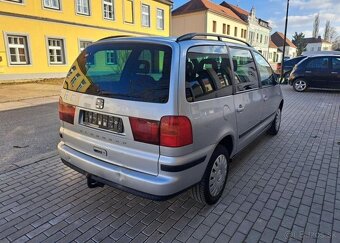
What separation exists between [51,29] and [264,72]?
15.2m

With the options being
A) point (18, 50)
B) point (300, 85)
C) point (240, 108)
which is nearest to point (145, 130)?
point (240, 108)

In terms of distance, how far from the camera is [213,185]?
2953 millimetres

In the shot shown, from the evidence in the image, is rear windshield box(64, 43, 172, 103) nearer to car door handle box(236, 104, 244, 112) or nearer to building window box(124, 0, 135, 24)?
car door handle box(236, 104, 244, 112)

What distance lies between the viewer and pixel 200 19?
33.2 m

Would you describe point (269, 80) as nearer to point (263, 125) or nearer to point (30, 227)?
point (263, 125)

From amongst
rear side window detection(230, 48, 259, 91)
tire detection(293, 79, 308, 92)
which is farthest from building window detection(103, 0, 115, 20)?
rear side window detection(230, 48, 259, 91)

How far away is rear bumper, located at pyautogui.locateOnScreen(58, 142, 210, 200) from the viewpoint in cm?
229

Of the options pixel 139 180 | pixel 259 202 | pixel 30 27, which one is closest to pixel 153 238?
pixel 139 180

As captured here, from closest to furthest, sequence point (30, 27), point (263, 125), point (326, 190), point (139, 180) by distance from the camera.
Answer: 1. point (139, 180)
2. point (326, 190)
3. point (263, 125)
4. point (30, 27)

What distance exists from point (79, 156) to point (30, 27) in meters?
14.9

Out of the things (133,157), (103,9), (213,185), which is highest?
(103,9)

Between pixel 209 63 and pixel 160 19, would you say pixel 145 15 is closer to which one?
pixel 160 19

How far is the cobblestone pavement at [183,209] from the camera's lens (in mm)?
2488

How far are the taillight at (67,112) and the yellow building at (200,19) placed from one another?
32.2m
